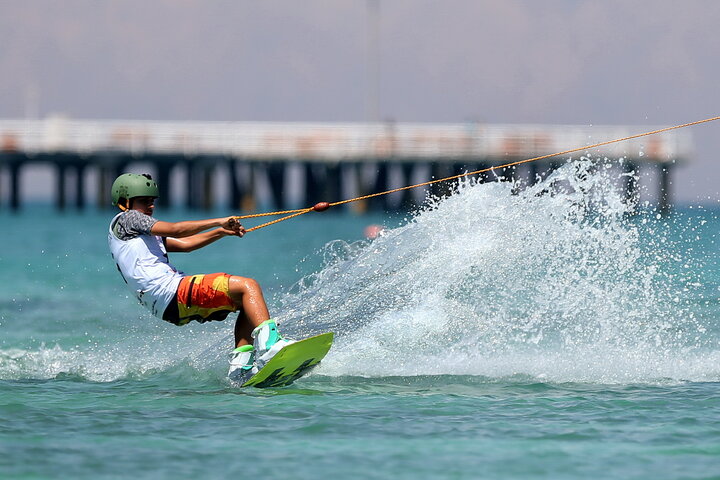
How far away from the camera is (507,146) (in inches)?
1882

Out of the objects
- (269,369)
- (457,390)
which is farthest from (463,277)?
(269,369)

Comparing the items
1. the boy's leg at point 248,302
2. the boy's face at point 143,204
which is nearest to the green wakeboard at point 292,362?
the boy's leg at point 248,302

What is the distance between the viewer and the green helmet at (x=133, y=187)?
29.1 feet

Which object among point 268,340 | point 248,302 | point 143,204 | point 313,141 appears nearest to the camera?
point 268,340

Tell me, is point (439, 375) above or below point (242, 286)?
below

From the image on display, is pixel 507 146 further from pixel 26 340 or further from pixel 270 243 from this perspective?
pixel 26 340

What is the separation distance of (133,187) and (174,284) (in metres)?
0.77

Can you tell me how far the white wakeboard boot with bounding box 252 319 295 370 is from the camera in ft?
28.7

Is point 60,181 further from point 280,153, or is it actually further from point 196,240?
point 196,240

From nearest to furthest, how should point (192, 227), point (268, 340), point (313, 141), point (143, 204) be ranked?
point (192, 227)
point (268, 340)
point (143, 204)
point (313, 141)

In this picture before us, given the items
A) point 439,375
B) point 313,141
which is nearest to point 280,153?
point 313,141

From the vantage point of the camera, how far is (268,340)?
8742 mm

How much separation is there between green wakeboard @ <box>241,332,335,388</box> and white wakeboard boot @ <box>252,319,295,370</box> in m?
0.04

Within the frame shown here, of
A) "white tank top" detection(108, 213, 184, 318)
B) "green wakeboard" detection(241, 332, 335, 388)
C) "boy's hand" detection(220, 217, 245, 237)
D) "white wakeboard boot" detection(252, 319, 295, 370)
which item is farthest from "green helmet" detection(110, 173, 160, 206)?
"green wakeboard" detection(241, 332, 335, 388)
